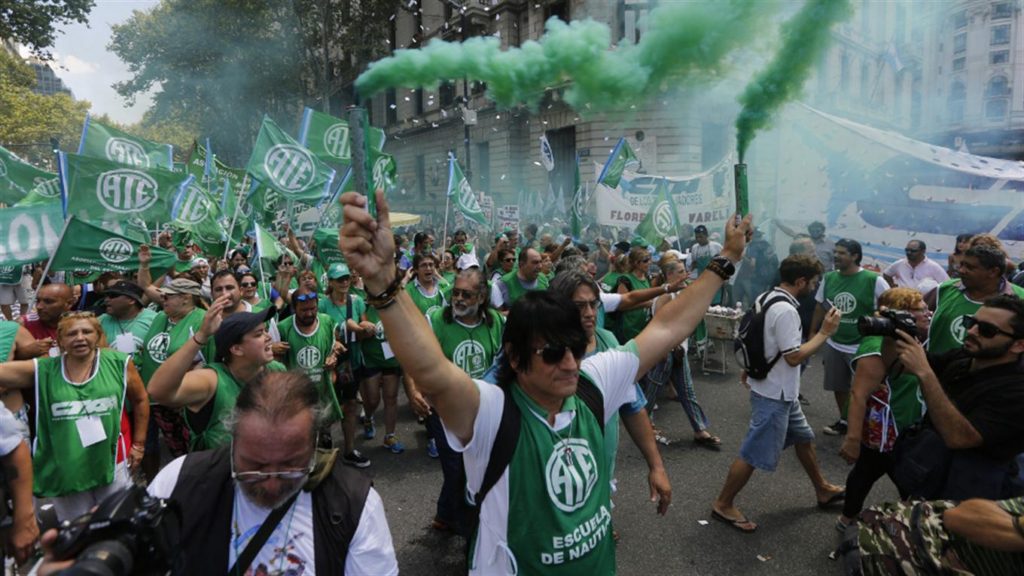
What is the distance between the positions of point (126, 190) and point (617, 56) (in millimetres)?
5768

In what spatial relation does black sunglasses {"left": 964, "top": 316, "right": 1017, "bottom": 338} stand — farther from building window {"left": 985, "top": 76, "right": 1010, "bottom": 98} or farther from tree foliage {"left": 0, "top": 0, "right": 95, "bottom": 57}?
building window {"left": 985, "top": 76, "right": 1010, "bottom": 98}

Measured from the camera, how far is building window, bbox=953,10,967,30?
74.5ft

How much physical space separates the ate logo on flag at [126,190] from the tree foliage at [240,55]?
59.0ft

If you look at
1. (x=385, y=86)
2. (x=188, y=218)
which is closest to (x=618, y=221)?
(x=188, y=218)

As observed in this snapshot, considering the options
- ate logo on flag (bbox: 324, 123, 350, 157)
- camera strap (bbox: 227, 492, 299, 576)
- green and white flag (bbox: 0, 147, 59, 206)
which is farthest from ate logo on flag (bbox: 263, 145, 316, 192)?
camera strap (bbox: 227, 492, 299, 576)

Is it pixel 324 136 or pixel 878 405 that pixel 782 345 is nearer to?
pixel 878 405

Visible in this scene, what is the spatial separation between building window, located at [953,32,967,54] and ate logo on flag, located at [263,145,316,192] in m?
30.0

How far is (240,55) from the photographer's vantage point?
2956 cm

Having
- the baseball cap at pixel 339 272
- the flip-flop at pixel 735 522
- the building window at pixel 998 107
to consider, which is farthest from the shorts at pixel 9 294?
the building window at pixel 998 107

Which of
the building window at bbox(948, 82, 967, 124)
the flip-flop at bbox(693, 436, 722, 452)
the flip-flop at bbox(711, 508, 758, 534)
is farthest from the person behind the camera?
the building window at bbox(948, 82, 967, 124)

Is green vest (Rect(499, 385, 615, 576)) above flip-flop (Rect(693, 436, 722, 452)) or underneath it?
above

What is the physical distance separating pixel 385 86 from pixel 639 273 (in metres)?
4.28

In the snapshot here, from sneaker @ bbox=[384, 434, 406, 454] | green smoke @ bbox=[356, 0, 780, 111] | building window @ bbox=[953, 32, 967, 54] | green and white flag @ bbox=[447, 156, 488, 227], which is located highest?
building window @ bbox=[953, 32, 967, 54]

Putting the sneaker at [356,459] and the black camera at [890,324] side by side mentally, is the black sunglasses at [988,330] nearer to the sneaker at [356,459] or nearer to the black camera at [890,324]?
the black camera at [890,324]
